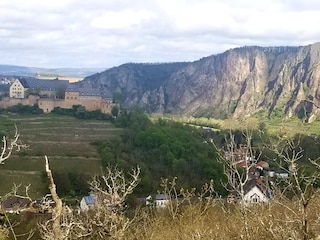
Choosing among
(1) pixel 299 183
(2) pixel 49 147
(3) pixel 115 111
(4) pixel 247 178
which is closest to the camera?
(1) pixel 299 183

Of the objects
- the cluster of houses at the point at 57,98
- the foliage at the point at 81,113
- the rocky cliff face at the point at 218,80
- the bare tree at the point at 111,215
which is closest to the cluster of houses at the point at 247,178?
the bare tree at the point at 111,215

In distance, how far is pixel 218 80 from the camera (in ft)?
520

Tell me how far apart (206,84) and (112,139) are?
115 m

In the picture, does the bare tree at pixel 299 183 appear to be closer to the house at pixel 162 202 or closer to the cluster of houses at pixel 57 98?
the house at pixel 162 202

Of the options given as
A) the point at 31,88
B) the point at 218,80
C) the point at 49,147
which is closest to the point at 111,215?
the point at 49,147

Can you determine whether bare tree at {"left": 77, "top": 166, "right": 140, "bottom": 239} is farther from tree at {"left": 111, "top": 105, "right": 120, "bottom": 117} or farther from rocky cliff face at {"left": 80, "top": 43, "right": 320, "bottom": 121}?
rocky cliff face at {"left": 80, "top": 43, "right": 320, "bottom": 121}

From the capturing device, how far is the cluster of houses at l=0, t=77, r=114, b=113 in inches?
2365

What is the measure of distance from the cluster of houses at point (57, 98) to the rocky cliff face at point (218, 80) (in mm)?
70047

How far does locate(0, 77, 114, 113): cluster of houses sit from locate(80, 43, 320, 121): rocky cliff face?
70.0m

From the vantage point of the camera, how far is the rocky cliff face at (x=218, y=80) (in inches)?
5482

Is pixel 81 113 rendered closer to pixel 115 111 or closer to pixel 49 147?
pixel 115 111

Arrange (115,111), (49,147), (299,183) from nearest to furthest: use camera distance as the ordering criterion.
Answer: (299,183), (49,147), (115,111)

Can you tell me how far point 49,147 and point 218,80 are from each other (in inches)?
4760

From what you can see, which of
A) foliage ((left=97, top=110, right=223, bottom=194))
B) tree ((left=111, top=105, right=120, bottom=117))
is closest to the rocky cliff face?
tree ((left=111, top=105, right=120, bottom=117))
